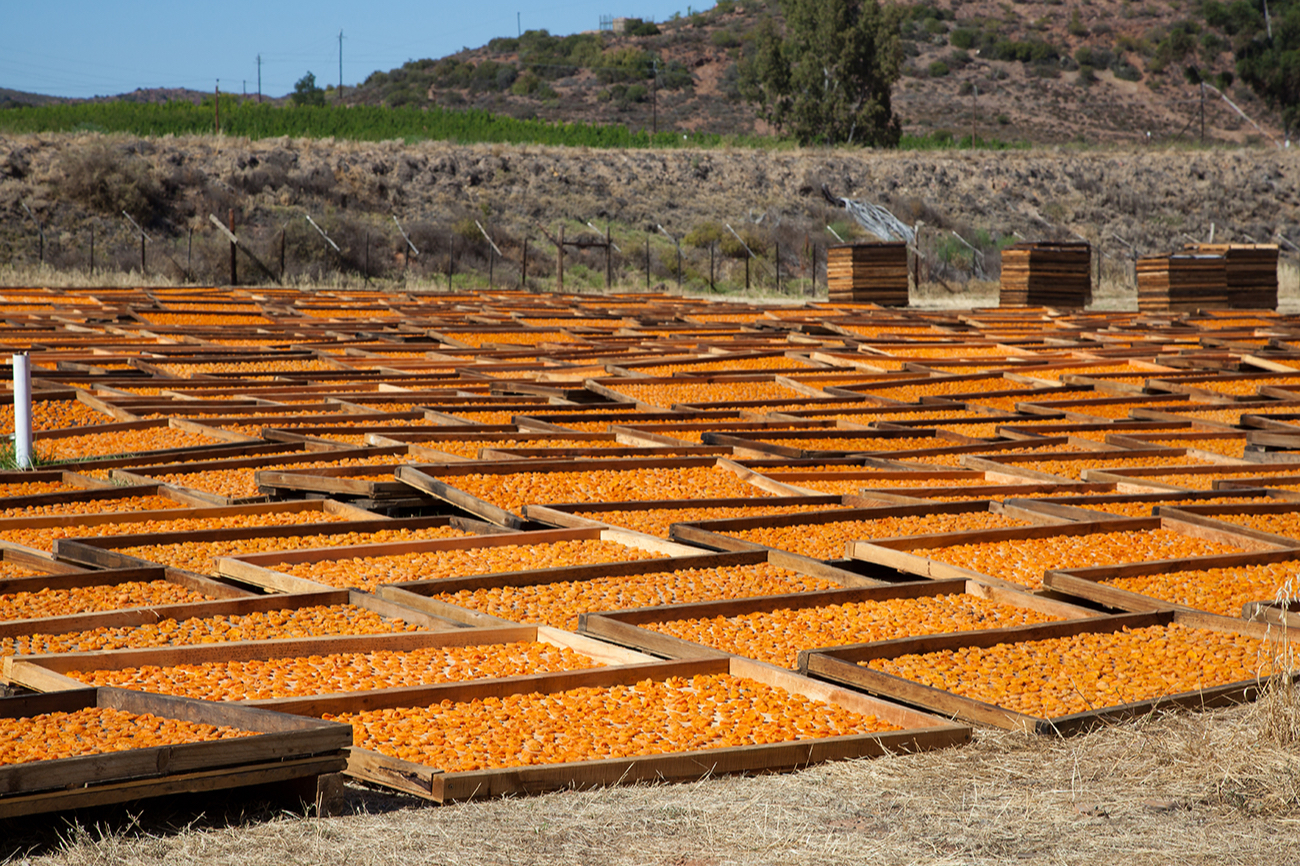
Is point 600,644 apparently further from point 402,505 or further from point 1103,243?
point 1103,243

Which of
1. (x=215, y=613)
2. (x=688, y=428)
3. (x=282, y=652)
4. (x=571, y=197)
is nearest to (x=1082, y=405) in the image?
(x=688, y=428)

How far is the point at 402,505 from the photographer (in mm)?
7312

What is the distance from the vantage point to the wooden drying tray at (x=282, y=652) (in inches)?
161

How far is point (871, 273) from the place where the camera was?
79.5 ft

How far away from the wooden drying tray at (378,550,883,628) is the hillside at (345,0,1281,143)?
60306mm

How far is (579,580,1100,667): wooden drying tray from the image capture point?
474cm

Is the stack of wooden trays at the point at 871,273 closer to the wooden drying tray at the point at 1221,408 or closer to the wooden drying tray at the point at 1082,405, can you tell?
the wooden drying tray at the point at 1082,405

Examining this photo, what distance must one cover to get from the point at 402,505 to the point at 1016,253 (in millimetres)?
18836

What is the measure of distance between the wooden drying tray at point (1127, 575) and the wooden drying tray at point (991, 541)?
0.07 metres

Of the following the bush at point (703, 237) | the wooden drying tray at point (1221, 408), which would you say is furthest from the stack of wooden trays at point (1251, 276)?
the bush at point (703, 237)

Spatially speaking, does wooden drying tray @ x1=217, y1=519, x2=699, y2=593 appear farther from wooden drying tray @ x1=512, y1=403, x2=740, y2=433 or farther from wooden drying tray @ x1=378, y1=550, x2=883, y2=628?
wooden drying tray @ x1=512, y1=403, x2=740, y2=433

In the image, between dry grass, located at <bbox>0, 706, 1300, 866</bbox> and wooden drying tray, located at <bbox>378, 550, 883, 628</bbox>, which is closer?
dry grass, located at <bbox>0, 706, 1300, 866</bbox>

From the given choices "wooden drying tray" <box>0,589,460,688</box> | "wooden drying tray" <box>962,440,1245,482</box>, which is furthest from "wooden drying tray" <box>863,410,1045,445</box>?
"wooden drying tray" <box>0,589,460,688</box>

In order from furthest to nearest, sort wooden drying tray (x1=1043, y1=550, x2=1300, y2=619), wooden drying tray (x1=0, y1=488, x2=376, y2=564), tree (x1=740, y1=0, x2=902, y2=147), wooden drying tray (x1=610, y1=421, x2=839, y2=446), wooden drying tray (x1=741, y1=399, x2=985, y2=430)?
tree (x1=740, y1=0, x2=902, y2=147), wooden drying tray (x1=741, y1=399, x2=985, y2=430), wooden drying tray (x1=610, y1=421, x2=839, y2=446), wooden drying tray (x1=0, y1=488, x2=376, y2=564), wooden drying tray (x1=1043, y1=550, x2=1300, y2=619)
